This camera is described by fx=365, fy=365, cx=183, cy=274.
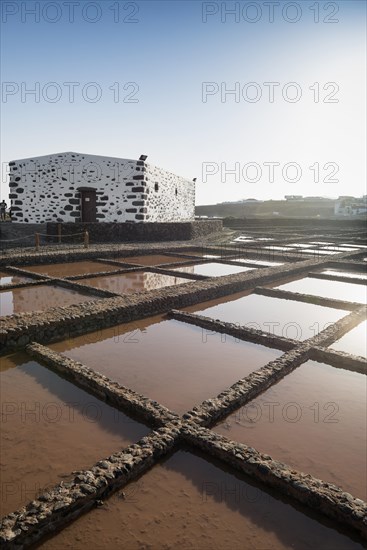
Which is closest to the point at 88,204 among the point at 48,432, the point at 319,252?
the point at 319,252

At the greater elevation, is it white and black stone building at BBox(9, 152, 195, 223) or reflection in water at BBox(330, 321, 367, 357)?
white and black stone building at BBox(9, 152, 195, 223)

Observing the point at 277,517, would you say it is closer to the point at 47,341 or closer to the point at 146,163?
the point at 47,341

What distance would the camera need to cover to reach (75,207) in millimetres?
18719

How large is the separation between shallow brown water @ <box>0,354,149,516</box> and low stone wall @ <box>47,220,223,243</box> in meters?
13.8

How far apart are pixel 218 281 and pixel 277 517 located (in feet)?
21.2

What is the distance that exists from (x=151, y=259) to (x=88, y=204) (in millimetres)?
7276

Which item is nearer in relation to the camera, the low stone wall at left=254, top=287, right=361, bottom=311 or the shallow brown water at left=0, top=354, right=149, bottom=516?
the shallow brown water at left=0, top=354, right=149, bottom=516

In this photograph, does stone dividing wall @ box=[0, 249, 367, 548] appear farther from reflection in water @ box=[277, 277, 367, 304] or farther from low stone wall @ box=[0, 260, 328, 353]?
reflection in water @ box=[277, 277, 367, 304]

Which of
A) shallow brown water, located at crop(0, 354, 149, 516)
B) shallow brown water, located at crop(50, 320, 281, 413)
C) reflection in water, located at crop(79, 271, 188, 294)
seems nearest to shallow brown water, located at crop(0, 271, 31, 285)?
reflection in water, located at crop(79, 271, 188, 294)

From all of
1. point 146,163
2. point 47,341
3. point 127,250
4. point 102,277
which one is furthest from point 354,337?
point 146,163

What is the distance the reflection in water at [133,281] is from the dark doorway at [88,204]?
9.67 meters

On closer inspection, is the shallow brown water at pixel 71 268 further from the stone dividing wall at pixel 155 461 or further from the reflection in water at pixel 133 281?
the stone dividing wall at pixel 155 461

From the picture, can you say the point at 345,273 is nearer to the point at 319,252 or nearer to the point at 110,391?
the point at 319,252

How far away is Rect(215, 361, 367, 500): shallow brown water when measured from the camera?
275cm
